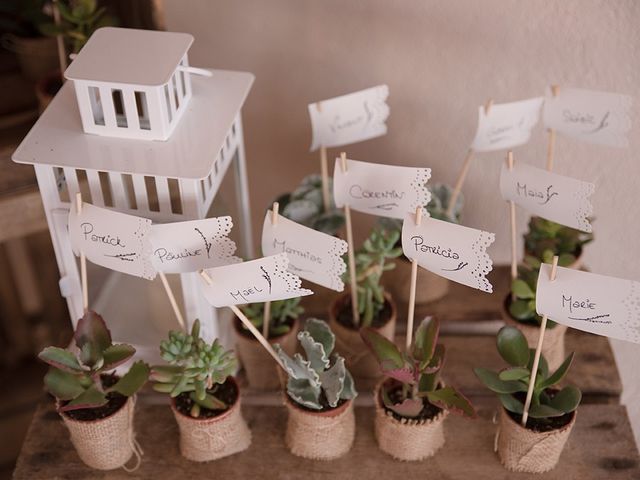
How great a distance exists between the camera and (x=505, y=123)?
1.29 metres

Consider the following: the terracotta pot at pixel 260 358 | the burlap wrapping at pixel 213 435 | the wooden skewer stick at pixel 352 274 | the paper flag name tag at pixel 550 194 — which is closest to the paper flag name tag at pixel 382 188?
the wooden skewer stick at pixel 352 274

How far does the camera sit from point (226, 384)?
46.3 inches

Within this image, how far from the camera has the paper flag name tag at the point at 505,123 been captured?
4.19 ft

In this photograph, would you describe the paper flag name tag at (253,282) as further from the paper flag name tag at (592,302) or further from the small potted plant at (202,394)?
the paper flag name tag at (592,302)

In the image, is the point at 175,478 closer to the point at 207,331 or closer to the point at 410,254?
the point at 207,331

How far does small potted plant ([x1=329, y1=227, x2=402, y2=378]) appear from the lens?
4.13ft

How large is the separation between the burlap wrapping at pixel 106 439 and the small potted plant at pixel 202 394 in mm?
74

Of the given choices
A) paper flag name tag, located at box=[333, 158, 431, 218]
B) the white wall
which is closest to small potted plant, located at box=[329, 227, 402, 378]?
paper flag name tag, located at box=[333, 158, 431, 218]

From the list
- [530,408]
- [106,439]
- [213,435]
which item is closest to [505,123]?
[530,408]

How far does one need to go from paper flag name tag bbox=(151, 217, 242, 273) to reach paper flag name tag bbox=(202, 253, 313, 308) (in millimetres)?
34

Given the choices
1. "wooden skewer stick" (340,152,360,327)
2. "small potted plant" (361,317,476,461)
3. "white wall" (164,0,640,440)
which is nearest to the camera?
"small potted plant" (361,317,476,461)

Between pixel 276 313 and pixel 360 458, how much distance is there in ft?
0.88

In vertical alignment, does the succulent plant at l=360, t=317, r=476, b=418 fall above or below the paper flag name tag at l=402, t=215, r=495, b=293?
below

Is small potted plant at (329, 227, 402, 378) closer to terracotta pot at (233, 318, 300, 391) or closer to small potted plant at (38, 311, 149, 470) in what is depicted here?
terracotta pot at (233, 318, 300, 391)
